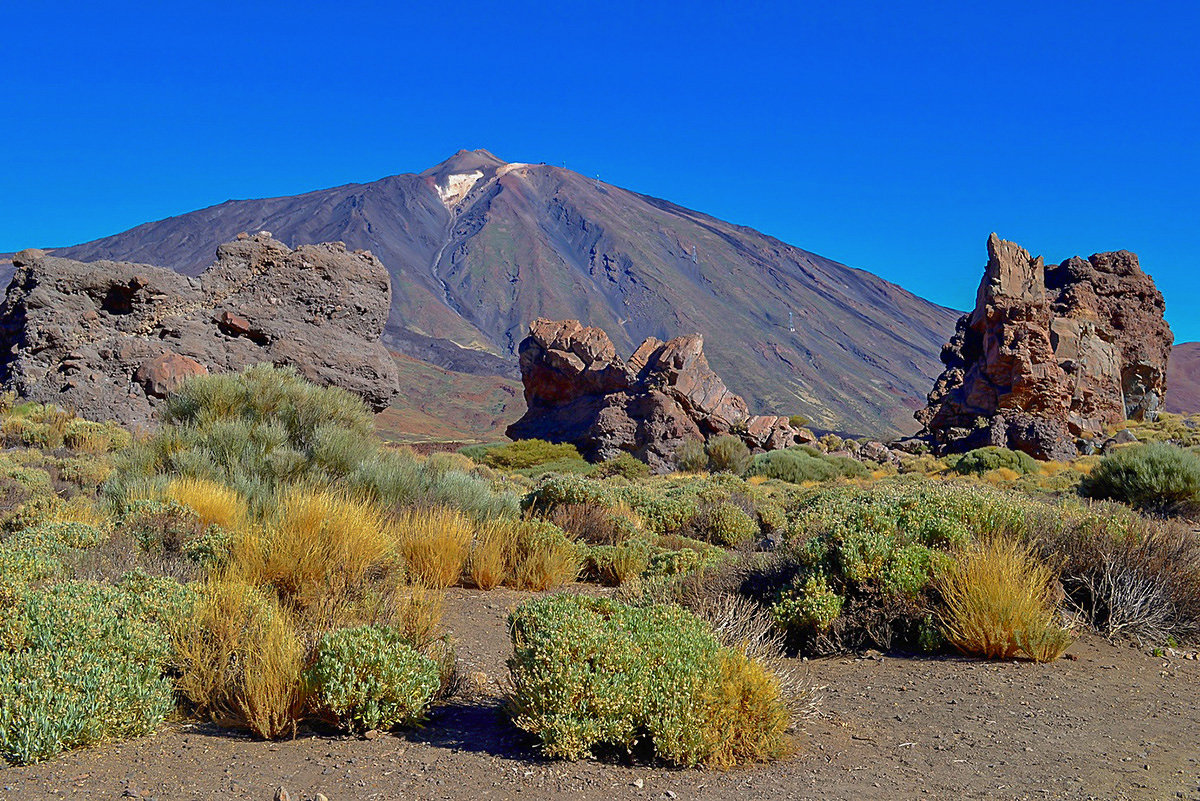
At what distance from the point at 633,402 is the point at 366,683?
930 inches

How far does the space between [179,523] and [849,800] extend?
5529 mm

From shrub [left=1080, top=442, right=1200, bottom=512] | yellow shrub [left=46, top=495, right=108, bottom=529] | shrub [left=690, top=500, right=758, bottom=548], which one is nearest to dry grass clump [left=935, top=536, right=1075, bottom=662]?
shrub [left=690, top=500, right=758, bottom=548]

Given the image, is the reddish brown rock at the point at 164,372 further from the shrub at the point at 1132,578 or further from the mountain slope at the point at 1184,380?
the mountain slope at the point at 1184,380

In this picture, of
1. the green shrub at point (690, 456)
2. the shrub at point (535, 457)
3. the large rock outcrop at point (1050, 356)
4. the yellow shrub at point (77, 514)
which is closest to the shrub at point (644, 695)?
the yellow shrub at point (77, 514)

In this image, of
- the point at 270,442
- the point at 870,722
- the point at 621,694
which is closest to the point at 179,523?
the point at 270,442

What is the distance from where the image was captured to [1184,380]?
16750cm

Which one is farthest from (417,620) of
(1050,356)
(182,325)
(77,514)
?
(1050,356)

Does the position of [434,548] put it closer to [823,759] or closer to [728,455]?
[823,759]

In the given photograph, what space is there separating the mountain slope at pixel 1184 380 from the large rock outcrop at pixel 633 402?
14744 centimetres

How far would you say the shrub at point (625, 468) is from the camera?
936 inches

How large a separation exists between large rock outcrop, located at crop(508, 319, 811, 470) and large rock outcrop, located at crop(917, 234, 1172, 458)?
730cm

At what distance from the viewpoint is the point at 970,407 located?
3347 cm

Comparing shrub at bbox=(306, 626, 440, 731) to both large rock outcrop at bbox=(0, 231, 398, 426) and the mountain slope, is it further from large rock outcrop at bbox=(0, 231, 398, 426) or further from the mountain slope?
the mountain slope

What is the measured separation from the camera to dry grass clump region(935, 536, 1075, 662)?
17.3ft
